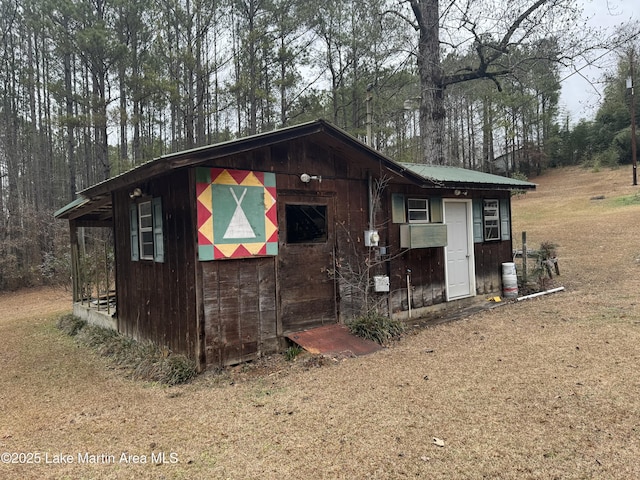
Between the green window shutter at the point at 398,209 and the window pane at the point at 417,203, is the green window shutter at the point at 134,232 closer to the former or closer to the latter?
the green window shutter at the point at 398,209

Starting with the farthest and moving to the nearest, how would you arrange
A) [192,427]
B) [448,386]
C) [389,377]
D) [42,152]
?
[42,152] < [389,377] < [448,386] < [192,427]

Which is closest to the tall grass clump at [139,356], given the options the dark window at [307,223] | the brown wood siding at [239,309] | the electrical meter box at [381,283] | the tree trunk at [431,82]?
the brown wood siding at [239,309]

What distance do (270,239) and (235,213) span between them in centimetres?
58

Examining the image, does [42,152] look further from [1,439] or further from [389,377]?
[389,377]

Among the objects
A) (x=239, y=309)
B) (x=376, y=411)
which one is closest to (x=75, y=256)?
(x=239, y=309)

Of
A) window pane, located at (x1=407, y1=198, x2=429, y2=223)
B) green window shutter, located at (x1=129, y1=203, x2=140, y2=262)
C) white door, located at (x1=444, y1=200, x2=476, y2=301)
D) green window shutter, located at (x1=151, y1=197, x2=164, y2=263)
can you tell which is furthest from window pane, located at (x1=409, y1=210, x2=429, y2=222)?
green window shutter, located at (x1=129, y1=203, x2=140, y2=262)

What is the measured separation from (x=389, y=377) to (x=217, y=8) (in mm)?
15629

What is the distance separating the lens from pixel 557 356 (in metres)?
4.29

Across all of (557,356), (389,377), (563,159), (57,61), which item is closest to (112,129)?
(57,61)

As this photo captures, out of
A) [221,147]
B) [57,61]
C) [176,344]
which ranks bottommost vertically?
[176,344]

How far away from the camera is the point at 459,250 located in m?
7.48

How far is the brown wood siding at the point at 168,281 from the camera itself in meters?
4.54

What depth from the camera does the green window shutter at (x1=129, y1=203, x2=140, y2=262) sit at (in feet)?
19.1

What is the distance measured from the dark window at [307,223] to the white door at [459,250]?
2823 millimetres
